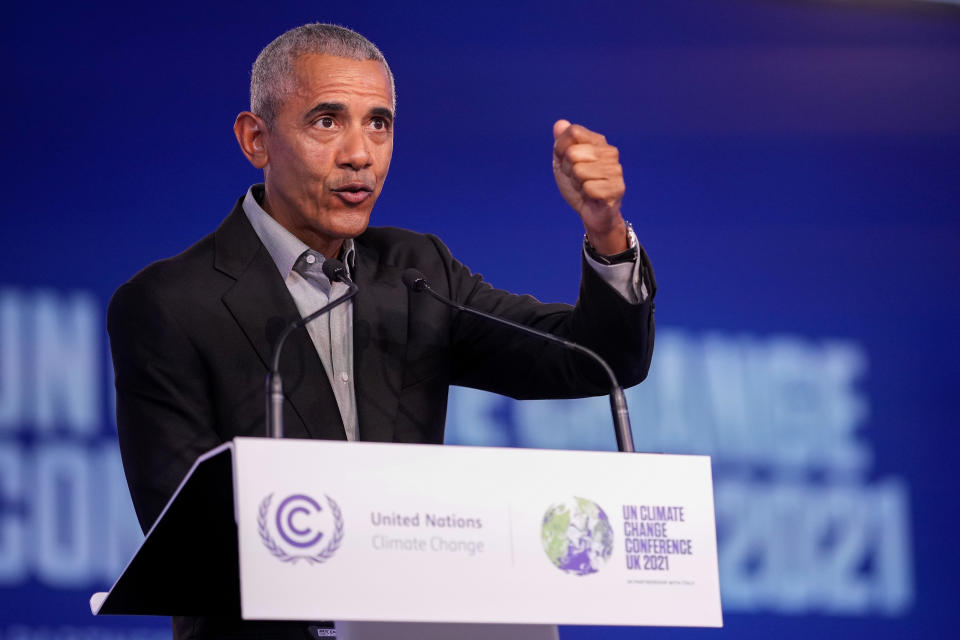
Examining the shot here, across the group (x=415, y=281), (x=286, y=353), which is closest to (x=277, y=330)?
(x=286, y=353)

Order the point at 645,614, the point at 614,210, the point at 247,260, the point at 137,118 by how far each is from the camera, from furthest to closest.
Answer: the point at 137,118 < the point at 247,260 < the point at 614,210 < the point at 645,614

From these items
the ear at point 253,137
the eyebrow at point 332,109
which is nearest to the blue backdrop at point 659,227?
the ear at point 253,137

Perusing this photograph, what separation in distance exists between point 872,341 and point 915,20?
130cm

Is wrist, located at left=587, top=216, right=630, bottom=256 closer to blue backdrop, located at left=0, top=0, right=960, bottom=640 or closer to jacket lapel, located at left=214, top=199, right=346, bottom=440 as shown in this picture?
jacket lapel, located at left=214, top=199, right=346, bottom=440

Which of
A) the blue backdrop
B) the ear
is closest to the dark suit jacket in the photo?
the ear

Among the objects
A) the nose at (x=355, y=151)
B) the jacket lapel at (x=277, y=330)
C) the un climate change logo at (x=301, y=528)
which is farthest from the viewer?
the nose at (x=355, y=151)

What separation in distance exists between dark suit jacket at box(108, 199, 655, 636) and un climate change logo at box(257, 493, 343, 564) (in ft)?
1.98

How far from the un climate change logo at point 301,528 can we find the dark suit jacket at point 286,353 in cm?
60

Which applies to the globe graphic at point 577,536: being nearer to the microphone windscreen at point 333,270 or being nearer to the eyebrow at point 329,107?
the microphone windscreen at point 333,270

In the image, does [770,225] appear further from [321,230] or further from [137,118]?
[321,230]

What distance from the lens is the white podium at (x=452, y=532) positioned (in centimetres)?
145

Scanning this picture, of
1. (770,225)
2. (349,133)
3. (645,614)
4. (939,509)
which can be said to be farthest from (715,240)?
(645,614)

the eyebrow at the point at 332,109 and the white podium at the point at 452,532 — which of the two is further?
the eyebrow at the point at 332,109

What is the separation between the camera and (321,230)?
7.62 feet
